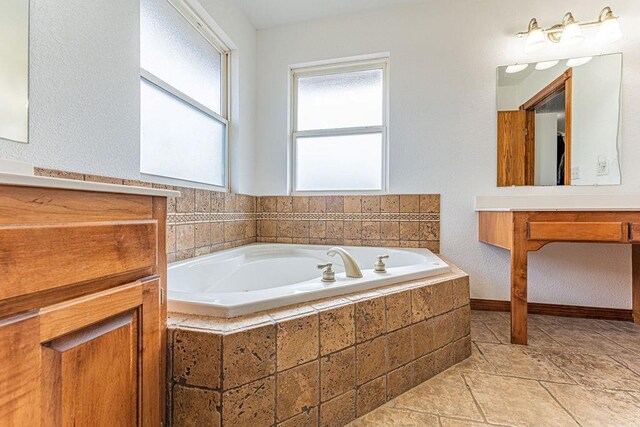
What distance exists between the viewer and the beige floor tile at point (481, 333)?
165 centimetres

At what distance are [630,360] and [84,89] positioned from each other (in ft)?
8.80

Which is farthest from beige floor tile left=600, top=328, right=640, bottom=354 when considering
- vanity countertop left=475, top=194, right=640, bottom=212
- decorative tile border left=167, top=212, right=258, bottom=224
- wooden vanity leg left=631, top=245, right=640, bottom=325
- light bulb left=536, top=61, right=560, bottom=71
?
decorative tile border left=167, top=212, right=258, bottom=224

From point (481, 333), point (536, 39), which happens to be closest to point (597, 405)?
point (481, 333)

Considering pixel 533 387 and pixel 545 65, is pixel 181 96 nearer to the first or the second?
pixel 533 387

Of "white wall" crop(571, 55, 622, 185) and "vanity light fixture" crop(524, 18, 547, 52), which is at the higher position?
"vanity light fixture" crop(524, 18, 547, 52)

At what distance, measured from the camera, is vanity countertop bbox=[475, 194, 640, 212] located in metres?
1.89

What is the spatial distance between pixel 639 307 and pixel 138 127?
3092 millimetres

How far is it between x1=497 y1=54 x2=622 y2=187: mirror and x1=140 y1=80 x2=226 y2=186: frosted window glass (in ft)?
6.74

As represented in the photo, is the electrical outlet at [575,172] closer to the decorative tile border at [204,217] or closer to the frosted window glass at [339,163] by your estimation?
the frosted window glass at [339,163]

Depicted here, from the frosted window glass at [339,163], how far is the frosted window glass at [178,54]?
80 centimetres

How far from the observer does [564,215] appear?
1495 mm

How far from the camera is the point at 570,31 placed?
1.97 meters

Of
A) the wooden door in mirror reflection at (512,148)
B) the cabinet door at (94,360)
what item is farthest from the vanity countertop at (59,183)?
the wooden door in mirror reflection at (512,148)

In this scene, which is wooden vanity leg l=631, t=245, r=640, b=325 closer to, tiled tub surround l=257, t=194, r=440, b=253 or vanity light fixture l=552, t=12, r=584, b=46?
tiled tub surround l=257, t=194, r=440, b=253
